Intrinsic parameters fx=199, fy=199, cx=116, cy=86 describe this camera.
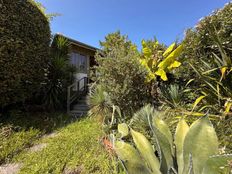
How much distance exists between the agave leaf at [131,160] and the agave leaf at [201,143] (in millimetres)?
468

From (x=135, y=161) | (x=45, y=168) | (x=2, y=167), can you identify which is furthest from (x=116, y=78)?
(x=135, y=161)

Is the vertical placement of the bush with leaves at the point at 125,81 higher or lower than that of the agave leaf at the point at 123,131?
higher

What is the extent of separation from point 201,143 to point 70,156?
3.16m

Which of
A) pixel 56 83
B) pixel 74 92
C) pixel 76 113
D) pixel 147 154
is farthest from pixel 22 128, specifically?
pixel 147 154

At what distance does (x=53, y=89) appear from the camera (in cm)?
895

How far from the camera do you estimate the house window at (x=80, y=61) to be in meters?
14.6

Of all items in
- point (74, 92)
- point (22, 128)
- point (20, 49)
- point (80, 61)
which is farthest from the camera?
point (80, 61)

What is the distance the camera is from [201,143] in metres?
2.17

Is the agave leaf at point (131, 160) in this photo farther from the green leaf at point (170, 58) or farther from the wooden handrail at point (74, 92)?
the wooden handrail at point (74, 92)

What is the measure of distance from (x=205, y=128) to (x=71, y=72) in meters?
8.99

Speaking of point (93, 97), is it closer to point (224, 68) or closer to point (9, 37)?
point (9, 37)

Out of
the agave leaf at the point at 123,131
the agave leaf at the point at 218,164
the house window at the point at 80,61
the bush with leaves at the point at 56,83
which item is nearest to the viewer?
the agave leaf at the point at 218,164

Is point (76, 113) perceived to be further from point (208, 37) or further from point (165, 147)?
point (165, 147)

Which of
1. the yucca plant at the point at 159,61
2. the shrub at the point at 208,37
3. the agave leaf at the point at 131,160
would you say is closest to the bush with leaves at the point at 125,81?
the yucca plant at the point at 159,61
